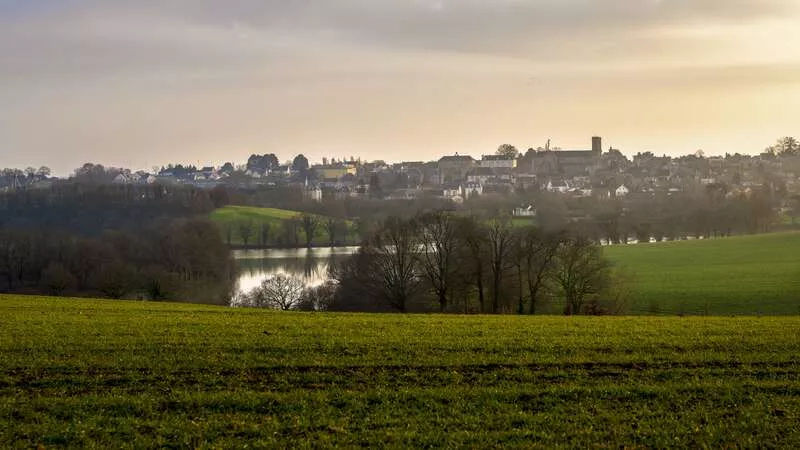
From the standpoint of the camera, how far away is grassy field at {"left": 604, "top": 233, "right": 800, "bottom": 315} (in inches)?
1695

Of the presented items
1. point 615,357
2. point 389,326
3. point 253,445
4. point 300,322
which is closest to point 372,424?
point 253,445

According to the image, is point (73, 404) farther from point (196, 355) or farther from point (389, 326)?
point (389, 326)

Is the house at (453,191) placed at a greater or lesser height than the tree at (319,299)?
greater

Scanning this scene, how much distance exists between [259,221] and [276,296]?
7171 centimetres

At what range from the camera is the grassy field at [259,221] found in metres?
113

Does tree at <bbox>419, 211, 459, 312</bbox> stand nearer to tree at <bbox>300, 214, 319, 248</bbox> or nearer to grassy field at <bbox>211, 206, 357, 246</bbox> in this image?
tree at <bbox>300, 214, 319, 248</bbox>

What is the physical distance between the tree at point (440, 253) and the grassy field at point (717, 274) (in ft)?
37.8

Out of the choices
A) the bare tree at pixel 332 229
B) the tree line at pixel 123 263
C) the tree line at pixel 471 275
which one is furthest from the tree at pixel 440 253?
the bare tree at pixel 332 229

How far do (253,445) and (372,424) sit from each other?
6.05ft

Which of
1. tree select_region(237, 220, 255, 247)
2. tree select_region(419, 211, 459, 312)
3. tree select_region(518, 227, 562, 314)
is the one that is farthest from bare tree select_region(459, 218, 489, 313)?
tree select_region(237, 220, 255, 247)

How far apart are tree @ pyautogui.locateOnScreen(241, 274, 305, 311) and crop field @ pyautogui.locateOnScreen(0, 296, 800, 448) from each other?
111 feet

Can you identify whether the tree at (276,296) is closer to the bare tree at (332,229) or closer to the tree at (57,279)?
the tree at (57,279)

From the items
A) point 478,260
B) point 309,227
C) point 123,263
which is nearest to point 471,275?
point 478,260

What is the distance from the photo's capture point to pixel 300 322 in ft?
70.2
